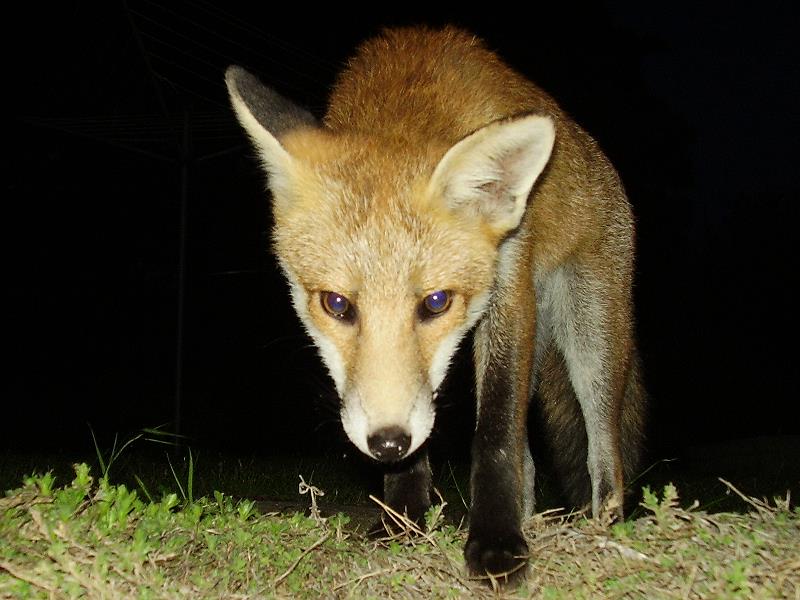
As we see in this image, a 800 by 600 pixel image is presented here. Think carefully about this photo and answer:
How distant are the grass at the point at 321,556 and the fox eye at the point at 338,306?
Answer: 64 centimetres

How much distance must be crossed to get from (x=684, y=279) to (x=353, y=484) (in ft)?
31.7

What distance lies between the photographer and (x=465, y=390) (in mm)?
7328

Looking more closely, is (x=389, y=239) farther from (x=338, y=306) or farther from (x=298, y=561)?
(x=298, y=561)

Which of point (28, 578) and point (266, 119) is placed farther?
point (266, 119)

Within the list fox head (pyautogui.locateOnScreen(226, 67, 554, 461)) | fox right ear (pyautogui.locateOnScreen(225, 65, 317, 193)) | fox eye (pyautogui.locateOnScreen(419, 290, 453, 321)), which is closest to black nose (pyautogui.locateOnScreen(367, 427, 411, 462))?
fox head (pyautogui.locateOnScreen(226, 67, 554, 461))

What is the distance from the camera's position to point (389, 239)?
227 cm

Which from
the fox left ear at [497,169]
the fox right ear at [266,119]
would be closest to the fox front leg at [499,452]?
the fox left ear at [497,169]

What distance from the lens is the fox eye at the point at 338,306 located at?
2270 millimetres

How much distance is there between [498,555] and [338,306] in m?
0.86

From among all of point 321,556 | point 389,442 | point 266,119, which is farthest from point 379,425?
point 266,119

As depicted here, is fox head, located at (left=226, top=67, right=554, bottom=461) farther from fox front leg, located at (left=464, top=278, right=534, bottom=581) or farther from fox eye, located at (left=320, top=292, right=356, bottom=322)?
fox front leg, located at (left=464, top=278, right=534, bottom=581)

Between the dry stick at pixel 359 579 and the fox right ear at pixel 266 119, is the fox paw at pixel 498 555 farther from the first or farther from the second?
the fox right ear at pixel 266 119

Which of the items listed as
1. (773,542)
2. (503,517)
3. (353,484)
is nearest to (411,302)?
(503,517)

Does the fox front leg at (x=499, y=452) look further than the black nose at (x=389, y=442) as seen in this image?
Yes
